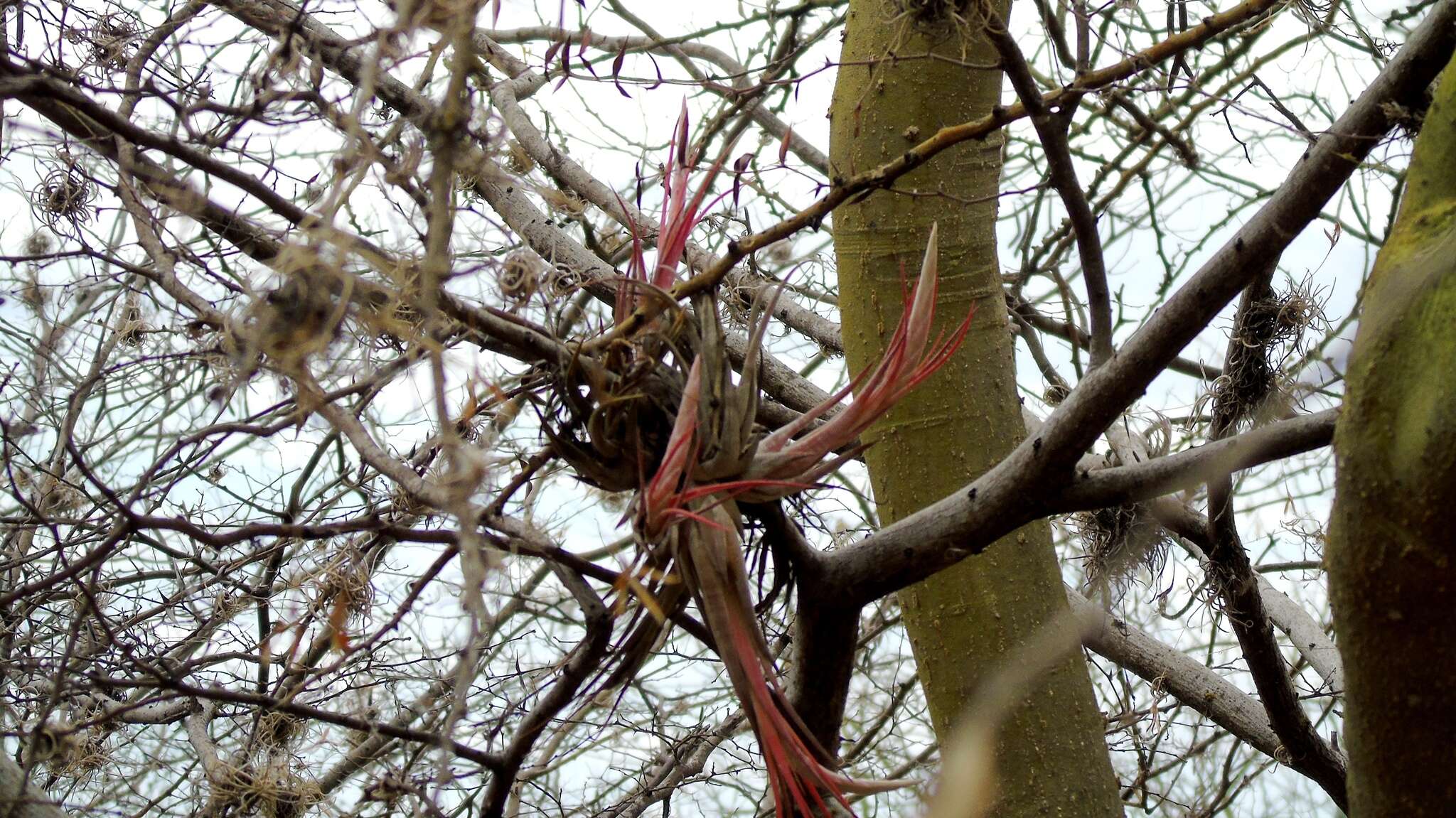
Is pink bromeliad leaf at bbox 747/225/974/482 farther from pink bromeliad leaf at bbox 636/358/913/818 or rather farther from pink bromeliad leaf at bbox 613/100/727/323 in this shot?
pink bromeliad leaf at bbox 613/100/727/323

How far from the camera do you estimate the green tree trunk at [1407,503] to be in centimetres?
82

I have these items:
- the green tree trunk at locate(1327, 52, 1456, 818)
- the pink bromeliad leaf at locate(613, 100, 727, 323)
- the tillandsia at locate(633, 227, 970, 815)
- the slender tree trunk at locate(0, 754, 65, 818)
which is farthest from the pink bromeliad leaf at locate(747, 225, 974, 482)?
the slender tree trunk at locate(0, 754, 65, 818)

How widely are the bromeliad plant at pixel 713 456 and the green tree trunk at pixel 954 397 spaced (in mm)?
408

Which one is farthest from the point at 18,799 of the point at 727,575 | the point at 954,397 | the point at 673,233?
the point at 954,397

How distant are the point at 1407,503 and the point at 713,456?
50 centimetres

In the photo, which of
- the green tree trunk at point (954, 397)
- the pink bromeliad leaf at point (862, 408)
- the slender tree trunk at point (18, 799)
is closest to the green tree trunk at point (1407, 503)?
the pink bromeliad leaf at point (862, 408)

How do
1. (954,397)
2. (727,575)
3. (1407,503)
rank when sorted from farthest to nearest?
(954,397) < (727,575) < (1407,503)

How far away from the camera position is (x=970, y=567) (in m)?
1.41

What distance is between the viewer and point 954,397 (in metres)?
1.48

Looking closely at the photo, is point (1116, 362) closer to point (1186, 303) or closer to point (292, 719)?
point (1186, 303)

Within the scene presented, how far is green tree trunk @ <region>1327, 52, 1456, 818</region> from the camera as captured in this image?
2.69 ft

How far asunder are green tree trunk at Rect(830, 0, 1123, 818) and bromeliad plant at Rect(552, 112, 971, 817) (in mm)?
408

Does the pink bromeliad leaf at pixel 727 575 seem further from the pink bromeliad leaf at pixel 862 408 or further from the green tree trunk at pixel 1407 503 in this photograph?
the green tree trunk at pixel 1407 503

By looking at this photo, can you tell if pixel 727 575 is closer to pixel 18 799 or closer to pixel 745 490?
pixel 745 490
